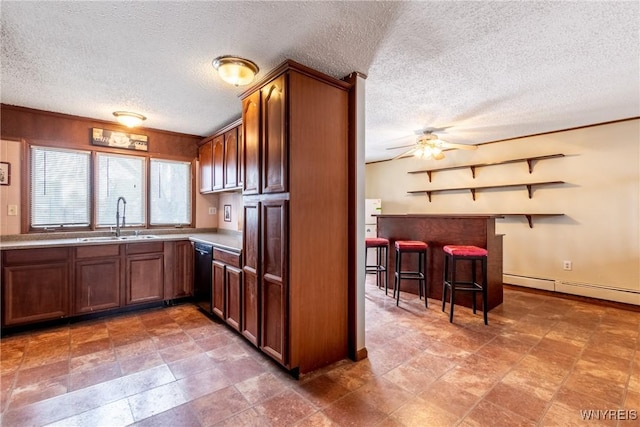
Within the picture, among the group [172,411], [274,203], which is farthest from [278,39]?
[172,411]

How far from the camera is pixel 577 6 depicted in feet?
5.51

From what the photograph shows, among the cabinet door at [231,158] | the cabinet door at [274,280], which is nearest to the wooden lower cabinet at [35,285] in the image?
the cabinet door at [231,158]

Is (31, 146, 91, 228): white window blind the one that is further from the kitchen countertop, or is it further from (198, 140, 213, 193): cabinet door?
(198, 140, 213, 193): cabinet door

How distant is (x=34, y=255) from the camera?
2965 mm

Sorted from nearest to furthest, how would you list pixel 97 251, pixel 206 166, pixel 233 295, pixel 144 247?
1. pixel 233 295
2. pixel 97 251
3. pixel 144 247
4. pixel 206 166

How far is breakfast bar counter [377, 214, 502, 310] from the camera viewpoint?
3623 millimetres

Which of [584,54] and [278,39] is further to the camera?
[584,54]

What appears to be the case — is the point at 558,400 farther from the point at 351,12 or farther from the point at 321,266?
the point at 351,12

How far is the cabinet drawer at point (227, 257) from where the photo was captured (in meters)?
2.79

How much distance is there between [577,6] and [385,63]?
1155 mm

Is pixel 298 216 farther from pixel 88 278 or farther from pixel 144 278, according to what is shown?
pixel 88 278

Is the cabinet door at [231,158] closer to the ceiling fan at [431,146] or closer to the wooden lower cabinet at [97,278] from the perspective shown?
the wooden lower cabinet at [97,278]

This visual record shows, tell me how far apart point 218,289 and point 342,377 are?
163cm

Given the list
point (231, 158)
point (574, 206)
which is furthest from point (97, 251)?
point (574, 206)
